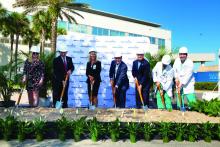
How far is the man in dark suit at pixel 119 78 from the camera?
12375 millimetres

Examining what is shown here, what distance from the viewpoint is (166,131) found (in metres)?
8.10

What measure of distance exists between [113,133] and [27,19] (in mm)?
47072

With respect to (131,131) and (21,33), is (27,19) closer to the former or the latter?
(21,33)

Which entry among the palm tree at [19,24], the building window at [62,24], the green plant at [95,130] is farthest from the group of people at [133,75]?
the building window at [62,24]

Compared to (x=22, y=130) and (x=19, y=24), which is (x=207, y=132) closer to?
(x=22, y=130)

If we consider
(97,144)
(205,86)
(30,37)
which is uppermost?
(30,37)

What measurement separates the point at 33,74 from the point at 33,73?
0.03 m

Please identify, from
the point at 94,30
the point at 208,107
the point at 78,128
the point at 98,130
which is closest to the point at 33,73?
the point at 78,128

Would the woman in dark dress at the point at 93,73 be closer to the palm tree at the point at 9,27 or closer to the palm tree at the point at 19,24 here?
the palm tree at the point at 19,24

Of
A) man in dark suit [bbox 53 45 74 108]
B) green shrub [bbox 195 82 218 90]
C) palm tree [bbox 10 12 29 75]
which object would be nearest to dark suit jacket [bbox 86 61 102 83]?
man in dark suit [bbox 53 45 74 108]

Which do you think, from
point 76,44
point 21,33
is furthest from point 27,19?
point 76,44

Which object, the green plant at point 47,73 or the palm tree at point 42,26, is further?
the palm tree at point 42,26

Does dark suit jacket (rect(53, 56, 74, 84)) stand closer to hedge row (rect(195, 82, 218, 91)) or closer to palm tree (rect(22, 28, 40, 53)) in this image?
hedge row (rect(195, 82, 218, 91))

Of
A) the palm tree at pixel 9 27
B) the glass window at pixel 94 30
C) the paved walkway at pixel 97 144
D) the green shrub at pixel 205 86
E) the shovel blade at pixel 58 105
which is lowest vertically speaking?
the paved walkway at pixel 97 144
